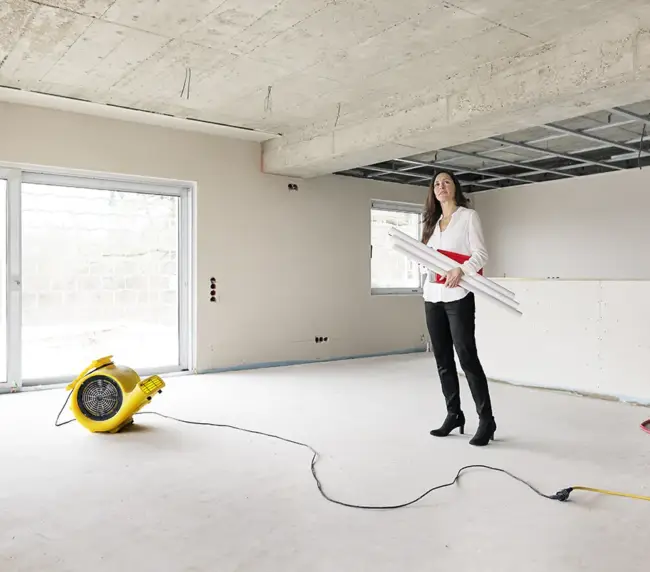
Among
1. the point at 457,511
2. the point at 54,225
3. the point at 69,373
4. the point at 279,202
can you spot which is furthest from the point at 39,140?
the point at 457,511

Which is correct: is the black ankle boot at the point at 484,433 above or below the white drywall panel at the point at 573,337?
below

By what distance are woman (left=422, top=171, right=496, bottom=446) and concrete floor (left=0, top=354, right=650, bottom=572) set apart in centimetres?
23

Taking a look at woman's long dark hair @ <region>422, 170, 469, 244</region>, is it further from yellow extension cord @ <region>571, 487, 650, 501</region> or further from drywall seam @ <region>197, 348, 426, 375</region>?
drywall seam @ <region>197, 348, 426, 375</region>

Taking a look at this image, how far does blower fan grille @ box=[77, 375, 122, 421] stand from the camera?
3.40 metres

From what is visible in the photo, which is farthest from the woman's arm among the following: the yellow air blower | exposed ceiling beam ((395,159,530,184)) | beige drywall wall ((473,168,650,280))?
beige drywall wall ((473,168,650,280))

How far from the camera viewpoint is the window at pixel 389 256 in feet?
24.6

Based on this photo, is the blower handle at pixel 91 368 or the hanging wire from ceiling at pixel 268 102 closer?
the blower handle at pixel 91 368

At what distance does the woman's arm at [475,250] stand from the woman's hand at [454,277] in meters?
0.03

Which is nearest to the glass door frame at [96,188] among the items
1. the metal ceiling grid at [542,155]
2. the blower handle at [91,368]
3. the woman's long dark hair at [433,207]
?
the blower handle at [91,368]

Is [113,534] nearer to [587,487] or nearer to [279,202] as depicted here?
[587,487]

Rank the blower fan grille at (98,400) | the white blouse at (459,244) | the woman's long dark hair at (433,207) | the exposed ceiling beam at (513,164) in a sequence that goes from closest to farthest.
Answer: the white blouse at (459,244), the woman's long dark hair at (433,207), the blower fan grille at (98,400), the exposed ceiling beam at (513,164)

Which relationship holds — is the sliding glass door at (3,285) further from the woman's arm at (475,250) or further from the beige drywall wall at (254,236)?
the woman's arm at (475,250)

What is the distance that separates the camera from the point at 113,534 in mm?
2066

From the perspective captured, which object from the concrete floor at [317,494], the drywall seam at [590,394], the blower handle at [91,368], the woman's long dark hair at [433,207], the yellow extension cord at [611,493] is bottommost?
the concrete floor at [317,494]
